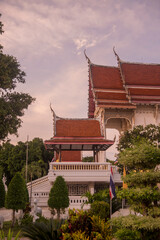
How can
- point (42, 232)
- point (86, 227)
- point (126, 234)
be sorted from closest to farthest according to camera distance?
1. point (86, 227)
2. point (126, 234)
3. point (42, 232)

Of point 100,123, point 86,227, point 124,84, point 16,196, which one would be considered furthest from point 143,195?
point 124,84

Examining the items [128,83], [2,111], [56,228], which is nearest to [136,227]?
[56,228]

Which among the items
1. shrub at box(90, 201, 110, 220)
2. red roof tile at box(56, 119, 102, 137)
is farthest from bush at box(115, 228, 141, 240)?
red roof tile at box(56, 119, 102, 137)

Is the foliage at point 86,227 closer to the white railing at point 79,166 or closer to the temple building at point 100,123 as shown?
the temple building at point 100,123

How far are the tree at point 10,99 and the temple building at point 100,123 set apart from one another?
2.79 m

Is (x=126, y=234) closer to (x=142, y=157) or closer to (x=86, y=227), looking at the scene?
(x=86, y=227)

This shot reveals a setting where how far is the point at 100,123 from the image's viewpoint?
1984 centimetres

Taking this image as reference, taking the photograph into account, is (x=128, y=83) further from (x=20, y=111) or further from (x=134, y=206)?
(x=134, y=206)

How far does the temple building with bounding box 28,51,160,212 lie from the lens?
1652cm

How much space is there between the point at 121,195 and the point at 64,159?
19039 mm

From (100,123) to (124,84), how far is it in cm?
660

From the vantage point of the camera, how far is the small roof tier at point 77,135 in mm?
17406

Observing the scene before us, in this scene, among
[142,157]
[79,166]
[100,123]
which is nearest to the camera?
[142,157]

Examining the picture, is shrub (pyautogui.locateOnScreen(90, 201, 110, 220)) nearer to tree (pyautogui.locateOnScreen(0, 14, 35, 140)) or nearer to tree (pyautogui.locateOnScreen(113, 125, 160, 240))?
tree (pyautogui.locateOnScreen(113, 125, 160, 240))
